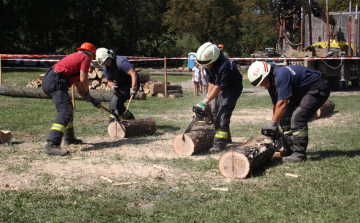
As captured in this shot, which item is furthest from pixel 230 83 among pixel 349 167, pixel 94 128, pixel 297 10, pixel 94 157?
pixel 297 10

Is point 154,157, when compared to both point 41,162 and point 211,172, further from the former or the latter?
point 41,162

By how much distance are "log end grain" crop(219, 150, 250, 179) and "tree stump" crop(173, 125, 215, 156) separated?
41.8 inches

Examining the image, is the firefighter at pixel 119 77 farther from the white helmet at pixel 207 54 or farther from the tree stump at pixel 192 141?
the white helmet at pixel 207 54

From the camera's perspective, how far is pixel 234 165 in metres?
4.37

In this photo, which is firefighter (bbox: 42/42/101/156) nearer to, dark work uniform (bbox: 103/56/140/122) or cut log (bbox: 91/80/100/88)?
dark work uniform (bbox: 103/56/140/122)

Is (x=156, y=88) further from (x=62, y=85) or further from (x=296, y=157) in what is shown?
(x=296, y=157)

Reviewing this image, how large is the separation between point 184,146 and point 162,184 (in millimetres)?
1383

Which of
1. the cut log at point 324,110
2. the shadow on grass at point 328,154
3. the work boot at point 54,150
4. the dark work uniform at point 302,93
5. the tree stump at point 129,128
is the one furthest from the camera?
the cut log at point 324,110

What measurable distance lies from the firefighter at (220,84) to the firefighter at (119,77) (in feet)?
5.69

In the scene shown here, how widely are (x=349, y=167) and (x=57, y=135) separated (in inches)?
169

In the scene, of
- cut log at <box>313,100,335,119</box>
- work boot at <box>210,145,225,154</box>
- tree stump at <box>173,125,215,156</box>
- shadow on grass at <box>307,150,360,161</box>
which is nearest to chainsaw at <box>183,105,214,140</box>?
tree stump at <box>173,125,215,156</box>

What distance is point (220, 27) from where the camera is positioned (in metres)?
31.6

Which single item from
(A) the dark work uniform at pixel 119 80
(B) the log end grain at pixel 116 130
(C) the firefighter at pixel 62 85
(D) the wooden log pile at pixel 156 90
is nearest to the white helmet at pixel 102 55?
(A) the dark work uniform at pixel 119 80

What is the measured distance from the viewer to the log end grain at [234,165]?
430 cm
